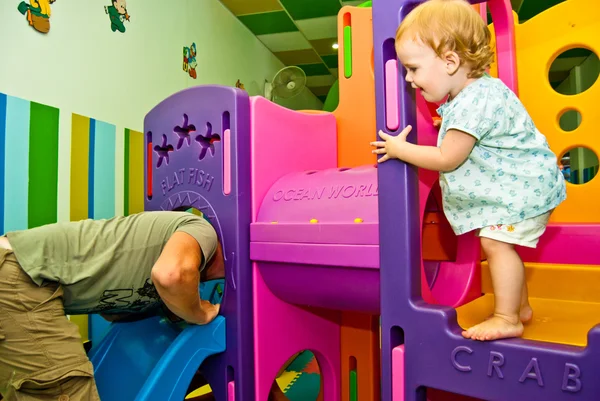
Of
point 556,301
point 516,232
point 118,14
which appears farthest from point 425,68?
point 118,14

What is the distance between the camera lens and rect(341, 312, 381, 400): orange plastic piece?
1.63 m

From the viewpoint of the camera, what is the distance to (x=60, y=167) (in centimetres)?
182

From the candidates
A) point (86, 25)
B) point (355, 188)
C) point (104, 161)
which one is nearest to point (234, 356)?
point (355, 188)

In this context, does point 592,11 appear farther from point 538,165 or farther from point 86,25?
point 86,25

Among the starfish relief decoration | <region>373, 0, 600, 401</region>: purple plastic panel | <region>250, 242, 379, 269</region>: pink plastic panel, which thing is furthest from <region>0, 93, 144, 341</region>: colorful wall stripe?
<region>373, 0, 600, 401</region>: purple plastic panel

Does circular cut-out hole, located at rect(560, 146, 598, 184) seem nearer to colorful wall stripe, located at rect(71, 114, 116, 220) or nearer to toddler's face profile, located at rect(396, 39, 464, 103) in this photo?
colorful wall stripe, located at rect(71, 114, 116, 220)

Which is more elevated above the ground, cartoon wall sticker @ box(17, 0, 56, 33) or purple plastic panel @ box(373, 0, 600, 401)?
cartoon wall sticker @ box(17, 0, 56, 33)

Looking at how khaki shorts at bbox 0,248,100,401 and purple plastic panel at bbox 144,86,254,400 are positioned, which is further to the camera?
purple plastic panel at bbox 144,86,254,400

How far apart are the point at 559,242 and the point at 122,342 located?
1.34 m

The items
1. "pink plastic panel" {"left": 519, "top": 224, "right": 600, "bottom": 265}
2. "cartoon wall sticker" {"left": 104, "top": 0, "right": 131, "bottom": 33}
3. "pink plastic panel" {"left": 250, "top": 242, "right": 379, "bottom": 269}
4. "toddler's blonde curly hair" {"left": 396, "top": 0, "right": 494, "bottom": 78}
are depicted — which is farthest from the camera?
"cartoon wall sticker" {"left": 104, "top": 0, "right": 131, "bottom": 33}

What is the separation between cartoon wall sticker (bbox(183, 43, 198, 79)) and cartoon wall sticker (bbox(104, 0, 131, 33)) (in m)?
0.60

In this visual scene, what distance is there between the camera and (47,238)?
1203 mm

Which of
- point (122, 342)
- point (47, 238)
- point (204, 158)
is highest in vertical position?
point (204, 158)

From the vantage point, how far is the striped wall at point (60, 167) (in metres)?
1.62
